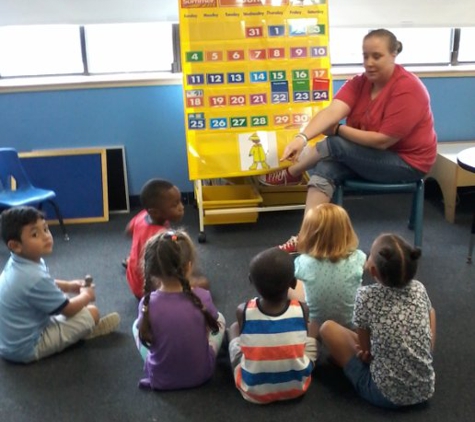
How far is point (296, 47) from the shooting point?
128 inches

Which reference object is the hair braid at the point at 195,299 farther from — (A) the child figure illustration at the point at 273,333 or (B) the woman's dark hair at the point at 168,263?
(A) the child figure illustration at the point at 273,333

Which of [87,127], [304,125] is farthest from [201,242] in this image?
[87,127]

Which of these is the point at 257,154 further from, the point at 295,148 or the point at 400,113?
the point at 400,113

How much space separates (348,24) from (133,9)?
1396 mm

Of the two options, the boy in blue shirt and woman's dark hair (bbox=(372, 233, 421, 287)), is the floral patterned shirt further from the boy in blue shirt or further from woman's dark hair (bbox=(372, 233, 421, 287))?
the boy in blue shirt

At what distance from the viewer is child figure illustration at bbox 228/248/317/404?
1.71 m

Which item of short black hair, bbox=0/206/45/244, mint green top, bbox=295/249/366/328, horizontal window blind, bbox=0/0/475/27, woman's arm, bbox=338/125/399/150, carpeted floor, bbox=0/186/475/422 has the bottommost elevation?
carpeted floor, bbox=0/186/475/422

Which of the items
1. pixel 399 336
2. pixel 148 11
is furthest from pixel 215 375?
pixel 148 11

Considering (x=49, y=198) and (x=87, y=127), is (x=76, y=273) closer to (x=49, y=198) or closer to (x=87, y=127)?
(x=49, y=198)

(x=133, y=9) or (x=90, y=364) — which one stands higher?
(x=133, y=9)

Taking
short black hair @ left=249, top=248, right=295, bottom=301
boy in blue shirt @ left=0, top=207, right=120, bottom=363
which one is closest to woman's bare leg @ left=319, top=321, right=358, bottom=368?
short black hair @ left=249, top=248, right=295, bottom=301

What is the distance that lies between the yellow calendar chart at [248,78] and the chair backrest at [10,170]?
1.03m

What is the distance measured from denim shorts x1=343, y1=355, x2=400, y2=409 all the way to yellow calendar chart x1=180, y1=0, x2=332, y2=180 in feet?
4.97

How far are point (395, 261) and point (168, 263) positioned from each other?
2.32ft
